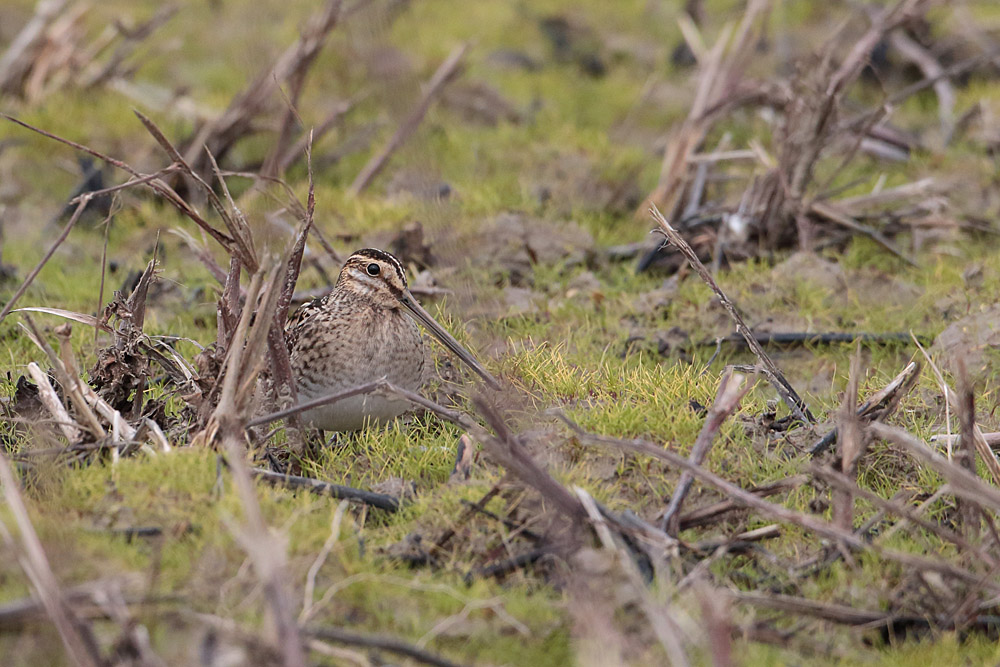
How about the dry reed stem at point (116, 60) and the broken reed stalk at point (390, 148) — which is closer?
the broken reed stalk at point (390, 148)

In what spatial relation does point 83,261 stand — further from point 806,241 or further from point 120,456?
point 806,241

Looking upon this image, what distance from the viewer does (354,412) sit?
174 inches

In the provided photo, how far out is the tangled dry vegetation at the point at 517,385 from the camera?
10.7 ft

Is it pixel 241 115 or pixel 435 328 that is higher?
pixel 241 115

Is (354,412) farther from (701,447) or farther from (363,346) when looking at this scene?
(701,447)

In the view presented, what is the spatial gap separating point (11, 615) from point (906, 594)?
246 centimetres

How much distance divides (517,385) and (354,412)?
665 mm

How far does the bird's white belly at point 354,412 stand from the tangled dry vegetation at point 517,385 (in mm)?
90

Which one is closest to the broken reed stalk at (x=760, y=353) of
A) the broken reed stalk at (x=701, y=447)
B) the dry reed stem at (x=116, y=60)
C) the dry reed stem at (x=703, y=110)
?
the broken reed stalk at (x=701, y=447)

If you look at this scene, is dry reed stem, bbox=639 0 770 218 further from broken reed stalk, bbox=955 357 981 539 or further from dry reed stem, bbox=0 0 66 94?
dry reed stem, bbox=0 0 66 94

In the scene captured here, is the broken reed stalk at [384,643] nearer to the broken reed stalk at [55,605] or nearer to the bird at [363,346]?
the broken reed stalk at [55,605]

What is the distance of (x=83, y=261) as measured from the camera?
7004 millimetres

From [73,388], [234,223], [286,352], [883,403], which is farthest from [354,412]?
[883,403]

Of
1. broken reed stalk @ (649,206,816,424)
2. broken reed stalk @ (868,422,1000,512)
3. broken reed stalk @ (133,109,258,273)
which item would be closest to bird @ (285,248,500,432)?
broken reed stalk @ (133,109,258,273)
